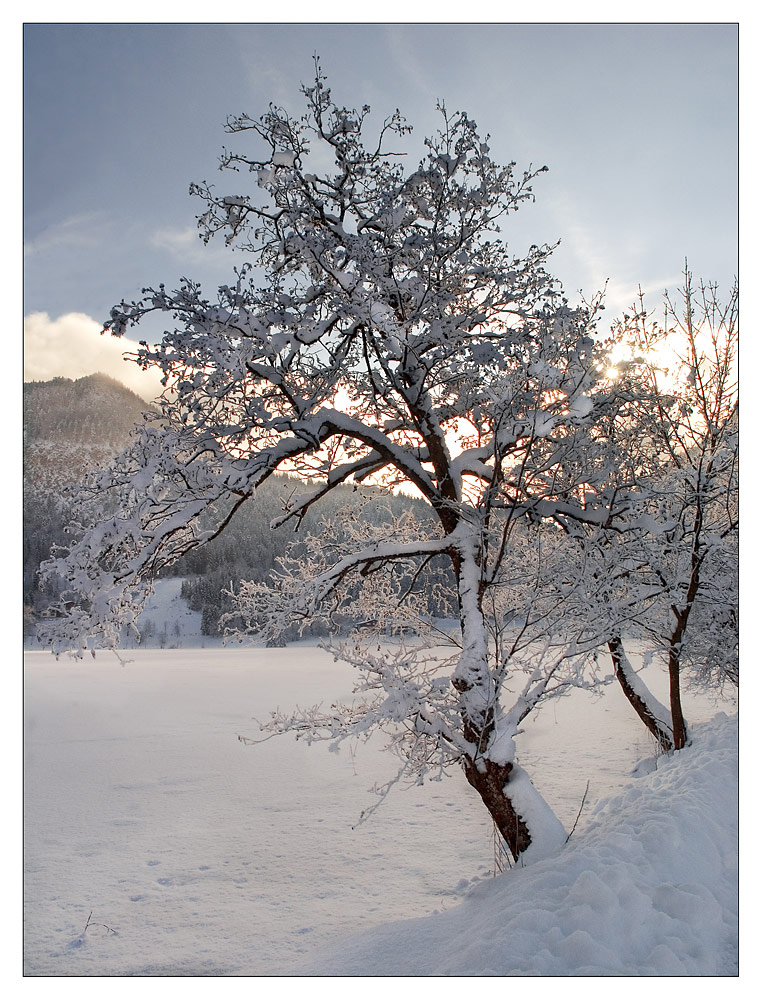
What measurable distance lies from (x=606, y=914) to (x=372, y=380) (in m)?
3.95

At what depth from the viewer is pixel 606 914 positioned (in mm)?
3342

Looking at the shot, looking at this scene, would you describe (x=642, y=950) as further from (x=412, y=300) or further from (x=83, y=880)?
(x=83, y=880)

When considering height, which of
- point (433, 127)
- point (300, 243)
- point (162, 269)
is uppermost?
point (433, 127)

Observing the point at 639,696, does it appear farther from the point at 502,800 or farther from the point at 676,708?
the point at 502,800

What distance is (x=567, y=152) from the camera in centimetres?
497

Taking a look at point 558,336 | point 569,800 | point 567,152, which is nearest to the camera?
point 558,336

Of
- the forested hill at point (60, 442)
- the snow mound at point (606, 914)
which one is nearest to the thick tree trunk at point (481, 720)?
the snow mound at point (606, 914)

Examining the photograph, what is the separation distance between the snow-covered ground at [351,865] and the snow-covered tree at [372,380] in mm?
938

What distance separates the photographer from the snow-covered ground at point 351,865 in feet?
11.3

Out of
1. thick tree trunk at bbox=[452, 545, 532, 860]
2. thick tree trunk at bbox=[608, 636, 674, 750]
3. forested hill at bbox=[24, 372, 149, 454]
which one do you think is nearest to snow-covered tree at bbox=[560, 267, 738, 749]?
thick tree trunk at bbox=[608, 636, 674, 750]

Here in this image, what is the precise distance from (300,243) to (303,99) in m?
1.32

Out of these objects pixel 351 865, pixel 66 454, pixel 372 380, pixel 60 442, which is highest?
pixel 372 380

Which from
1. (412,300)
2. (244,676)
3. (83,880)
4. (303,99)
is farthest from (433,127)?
(244,676)

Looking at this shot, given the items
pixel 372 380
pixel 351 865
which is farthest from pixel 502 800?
pixel 372 380
